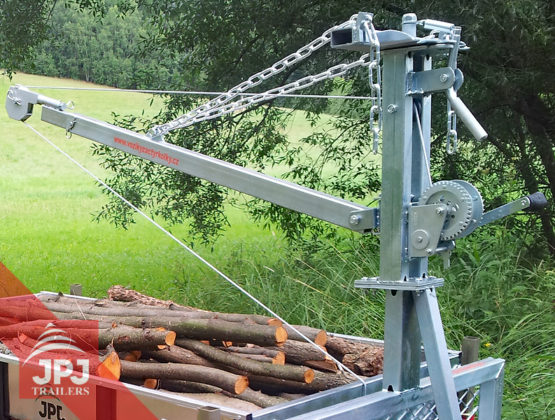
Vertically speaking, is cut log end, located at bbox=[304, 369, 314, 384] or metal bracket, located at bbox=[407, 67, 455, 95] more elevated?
metal bracket, located at bbox=[407, 67, 455, 95]

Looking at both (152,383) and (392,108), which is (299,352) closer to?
(152,383)

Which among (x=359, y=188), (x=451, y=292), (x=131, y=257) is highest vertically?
(x=359, y=188)

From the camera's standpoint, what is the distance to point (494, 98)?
285 inches

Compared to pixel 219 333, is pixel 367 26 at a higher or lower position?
higher

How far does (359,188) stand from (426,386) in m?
4.95

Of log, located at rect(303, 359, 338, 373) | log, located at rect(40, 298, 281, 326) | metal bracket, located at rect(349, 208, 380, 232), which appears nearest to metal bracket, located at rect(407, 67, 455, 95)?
metal bracket, located at rect(349, 208, 380, 232)

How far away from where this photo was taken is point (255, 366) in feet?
11.6

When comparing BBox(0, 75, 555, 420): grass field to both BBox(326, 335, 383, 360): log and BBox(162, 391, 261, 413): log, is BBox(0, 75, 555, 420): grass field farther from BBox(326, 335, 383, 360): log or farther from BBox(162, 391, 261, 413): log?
BBox(162, 391, 261, 413): log

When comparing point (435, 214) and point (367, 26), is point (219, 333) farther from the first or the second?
point (367, 26)

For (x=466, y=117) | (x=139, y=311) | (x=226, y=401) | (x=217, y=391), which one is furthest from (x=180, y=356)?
(x=466, y=117)

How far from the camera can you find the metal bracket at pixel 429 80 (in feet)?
9.07

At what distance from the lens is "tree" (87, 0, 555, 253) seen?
6797 millimetres

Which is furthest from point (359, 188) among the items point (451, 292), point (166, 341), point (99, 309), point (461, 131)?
point (166, 341)

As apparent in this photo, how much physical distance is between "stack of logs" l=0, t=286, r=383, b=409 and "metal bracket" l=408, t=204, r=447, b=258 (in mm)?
892
